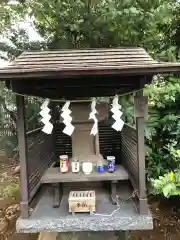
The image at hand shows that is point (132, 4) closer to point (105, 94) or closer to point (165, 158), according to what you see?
point (105, 94)

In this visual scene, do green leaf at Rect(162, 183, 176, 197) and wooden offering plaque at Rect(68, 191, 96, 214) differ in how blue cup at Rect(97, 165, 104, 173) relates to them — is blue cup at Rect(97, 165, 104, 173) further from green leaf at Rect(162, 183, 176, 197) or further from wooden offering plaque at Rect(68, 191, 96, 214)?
green leaf at Rect(162, 183, 176, 197)

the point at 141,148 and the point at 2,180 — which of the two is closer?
the point at 141,148

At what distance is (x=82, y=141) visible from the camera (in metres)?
4.05

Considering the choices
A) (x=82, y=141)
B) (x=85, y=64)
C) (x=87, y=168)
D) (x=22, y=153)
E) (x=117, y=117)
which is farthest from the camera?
(x=82, y=141)

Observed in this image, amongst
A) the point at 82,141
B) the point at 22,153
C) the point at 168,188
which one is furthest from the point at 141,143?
the point at 22,153

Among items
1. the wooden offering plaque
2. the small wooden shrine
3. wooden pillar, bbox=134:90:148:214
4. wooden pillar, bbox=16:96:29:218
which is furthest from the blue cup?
wooden pillar, bbox=16:96:29:218

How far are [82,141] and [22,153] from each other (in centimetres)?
126

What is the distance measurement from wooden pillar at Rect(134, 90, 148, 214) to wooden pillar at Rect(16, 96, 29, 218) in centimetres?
141

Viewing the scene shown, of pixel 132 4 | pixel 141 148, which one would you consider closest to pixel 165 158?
pixel 141 148

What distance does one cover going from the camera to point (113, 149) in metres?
4.77

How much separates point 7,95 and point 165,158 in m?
5.26

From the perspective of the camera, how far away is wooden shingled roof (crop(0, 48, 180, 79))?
267cm

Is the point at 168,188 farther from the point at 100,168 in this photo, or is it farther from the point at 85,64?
the point at 85,64

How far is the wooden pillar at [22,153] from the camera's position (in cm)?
299
